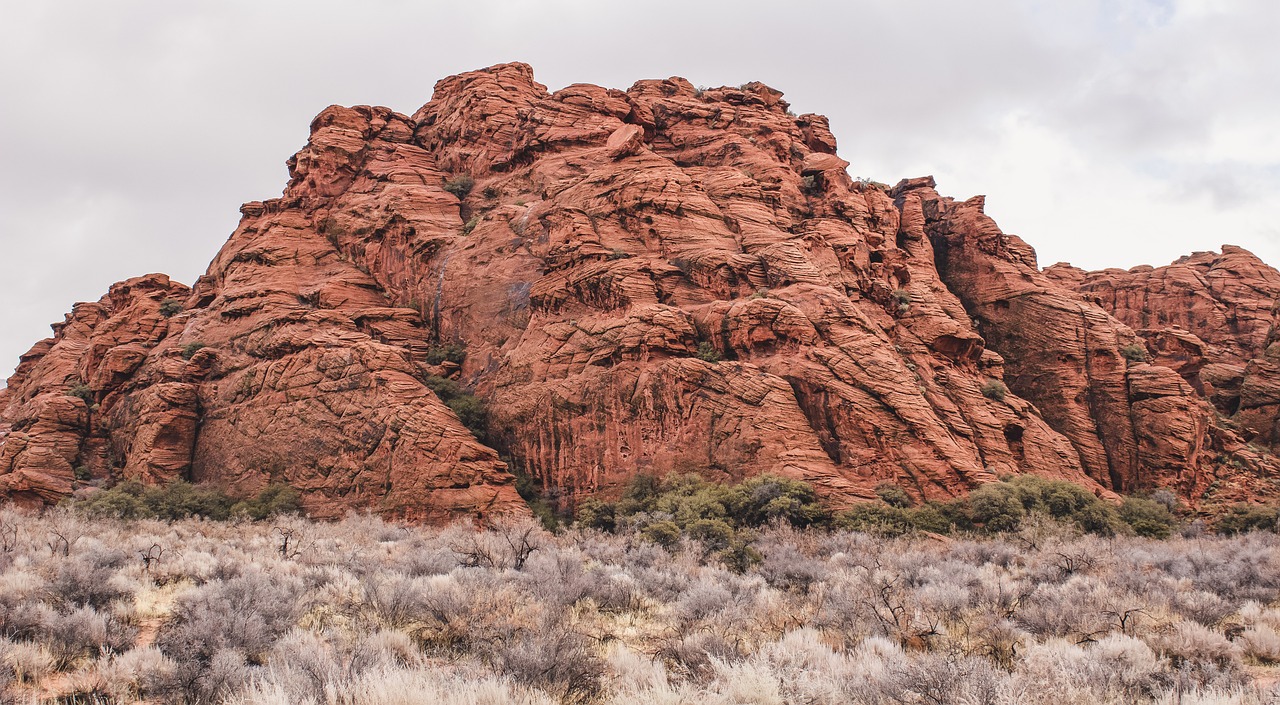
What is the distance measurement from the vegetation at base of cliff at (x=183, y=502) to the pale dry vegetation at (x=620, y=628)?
584 inches

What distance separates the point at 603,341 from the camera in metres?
29.3

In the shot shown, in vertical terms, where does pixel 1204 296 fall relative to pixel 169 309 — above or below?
above

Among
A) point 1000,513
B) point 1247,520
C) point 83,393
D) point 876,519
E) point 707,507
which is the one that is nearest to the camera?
point 876,519

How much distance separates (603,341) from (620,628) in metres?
20.5

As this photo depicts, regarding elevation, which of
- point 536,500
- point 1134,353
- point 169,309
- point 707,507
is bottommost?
point 536,500

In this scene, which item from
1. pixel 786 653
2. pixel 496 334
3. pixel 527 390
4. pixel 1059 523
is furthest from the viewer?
pixel 496 334

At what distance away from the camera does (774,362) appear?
89.2ft

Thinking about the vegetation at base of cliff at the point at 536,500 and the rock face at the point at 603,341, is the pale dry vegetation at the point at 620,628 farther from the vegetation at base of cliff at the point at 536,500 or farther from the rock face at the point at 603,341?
the vegetation at base of cliff at the point at 536,500

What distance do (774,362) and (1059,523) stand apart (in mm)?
10941

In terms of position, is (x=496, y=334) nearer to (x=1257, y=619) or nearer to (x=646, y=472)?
(x=646, y=472)

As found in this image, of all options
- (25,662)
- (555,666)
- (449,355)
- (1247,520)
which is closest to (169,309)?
(449,355)

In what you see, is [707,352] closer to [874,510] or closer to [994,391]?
[874,510]

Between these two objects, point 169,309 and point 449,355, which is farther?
point 169,309

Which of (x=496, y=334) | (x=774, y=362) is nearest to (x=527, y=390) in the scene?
(x=496, y=334)
